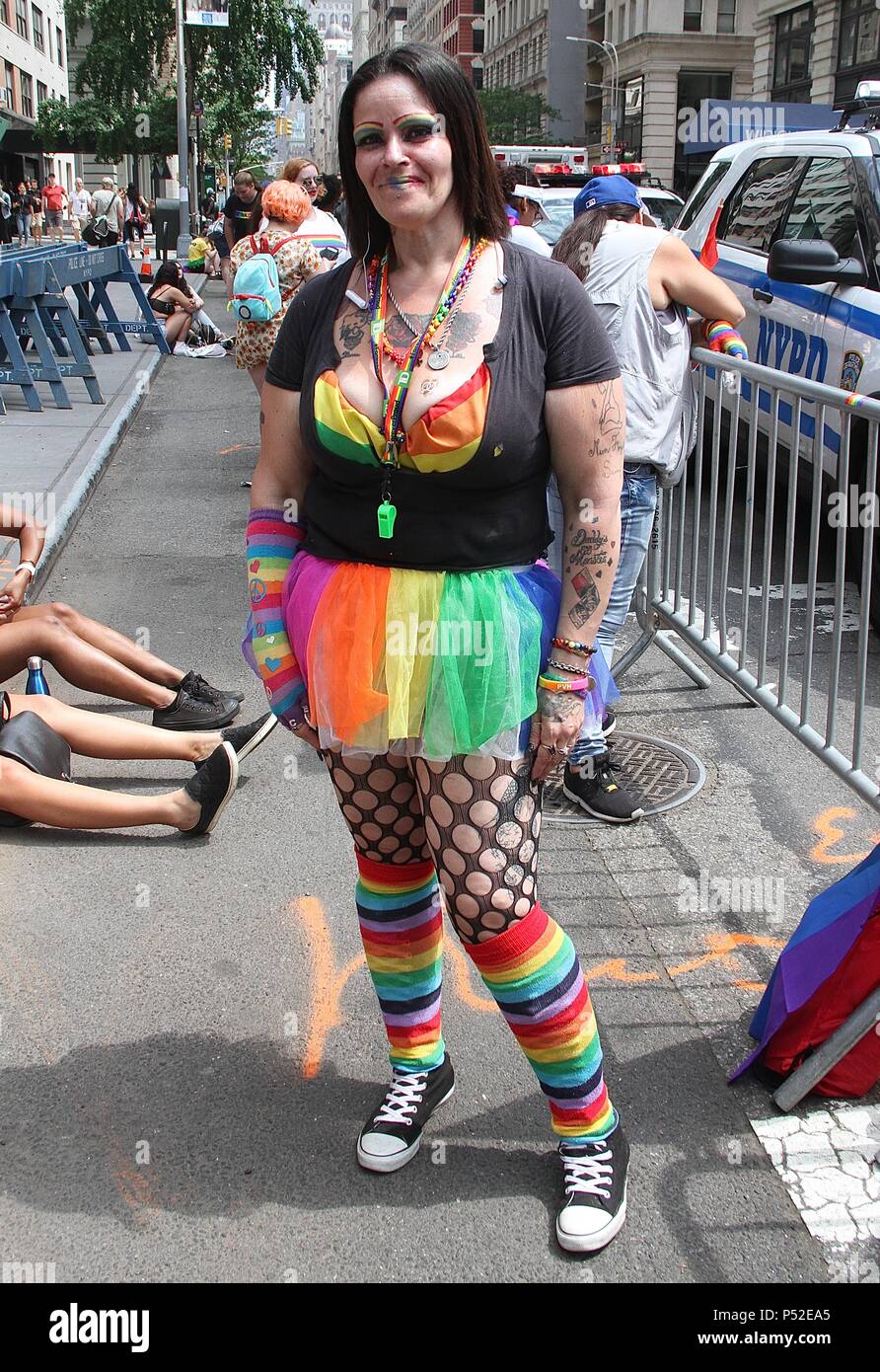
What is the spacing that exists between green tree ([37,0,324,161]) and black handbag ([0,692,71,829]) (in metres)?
42.1

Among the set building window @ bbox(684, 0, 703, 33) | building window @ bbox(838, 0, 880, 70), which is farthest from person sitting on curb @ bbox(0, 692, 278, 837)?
building window @ bbox(684, 0, 703, 33)

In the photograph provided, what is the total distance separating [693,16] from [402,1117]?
7016 cm

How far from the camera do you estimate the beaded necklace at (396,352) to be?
7.03 ft

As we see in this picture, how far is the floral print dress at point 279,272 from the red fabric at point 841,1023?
5447mm

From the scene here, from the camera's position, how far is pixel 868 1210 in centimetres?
243

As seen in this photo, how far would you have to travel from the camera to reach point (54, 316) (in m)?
13.0

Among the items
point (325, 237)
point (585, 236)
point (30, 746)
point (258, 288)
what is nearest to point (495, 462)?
point (585, 236)

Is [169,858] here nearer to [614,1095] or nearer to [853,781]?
[614,1095]

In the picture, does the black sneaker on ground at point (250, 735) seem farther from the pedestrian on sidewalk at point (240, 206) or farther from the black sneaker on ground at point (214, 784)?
the pedestrian on sidewalk at point (240, 206)

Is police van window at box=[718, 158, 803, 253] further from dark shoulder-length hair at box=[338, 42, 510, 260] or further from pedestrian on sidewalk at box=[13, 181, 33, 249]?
pedestrian on sidewalk at box=[13, 181, 33, 249]

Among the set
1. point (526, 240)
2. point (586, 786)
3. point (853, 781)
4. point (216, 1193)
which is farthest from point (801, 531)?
point (216, 1193)

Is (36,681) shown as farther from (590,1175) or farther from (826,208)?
(826,208)

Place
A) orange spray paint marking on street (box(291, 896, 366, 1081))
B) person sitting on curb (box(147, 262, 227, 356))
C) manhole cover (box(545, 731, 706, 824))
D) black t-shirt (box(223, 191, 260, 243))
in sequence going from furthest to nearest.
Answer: person sitting on curb (box(147, 262, 227, 356)) → black t-shirt (box(223, 191, 260, 243)) → manhole cover (box(545, 731, 706, 824)) → orange spray paint marking on street (box(291, 896, 366, 1081))

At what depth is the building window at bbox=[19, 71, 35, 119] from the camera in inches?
2436
